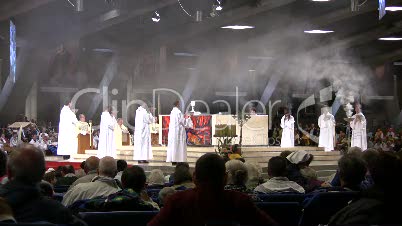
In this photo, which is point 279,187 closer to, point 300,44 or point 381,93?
point 300,44

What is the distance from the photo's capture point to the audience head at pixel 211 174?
12.9 ft

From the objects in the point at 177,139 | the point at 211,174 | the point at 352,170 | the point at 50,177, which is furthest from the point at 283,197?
the point at 177,139

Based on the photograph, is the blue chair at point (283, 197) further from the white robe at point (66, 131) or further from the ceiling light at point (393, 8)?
the ceiling light at point (393, 8)

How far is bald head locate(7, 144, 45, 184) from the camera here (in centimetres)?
378

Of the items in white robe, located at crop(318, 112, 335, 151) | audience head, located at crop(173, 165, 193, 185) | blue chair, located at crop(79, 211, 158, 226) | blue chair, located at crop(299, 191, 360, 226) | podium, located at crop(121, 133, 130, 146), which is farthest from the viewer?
podium, located at crop(121, 133, 130, 146)

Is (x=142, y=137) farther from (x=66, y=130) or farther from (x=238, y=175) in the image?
(x=238, y=175)

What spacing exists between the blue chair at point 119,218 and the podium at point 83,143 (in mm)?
16671

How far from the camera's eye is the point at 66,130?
19609mm

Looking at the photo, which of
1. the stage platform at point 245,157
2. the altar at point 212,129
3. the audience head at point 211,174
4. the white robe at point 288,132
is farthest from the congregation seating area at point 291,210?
the white robe at point 288,132

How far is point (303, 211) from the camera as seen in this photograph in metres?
5.43

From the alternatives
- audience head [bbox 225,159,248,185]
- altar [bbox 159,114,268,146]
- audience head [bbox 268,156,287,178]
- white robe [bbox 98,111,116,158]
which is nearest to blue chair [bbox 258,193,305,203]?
audience head [bbox 225,159,248,185]

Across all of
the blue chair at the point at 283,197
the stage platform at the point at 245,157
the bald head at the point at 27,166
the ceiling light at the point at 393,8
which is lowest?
the stage platform at the point at 245,157

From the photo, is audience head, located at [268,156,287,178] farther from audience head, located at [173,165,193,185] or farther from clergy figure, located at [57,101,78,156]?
clergy figure, located at [57,101,78,156]

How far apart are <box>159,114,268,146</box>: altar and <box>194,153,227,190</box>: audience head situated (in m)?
16.3
